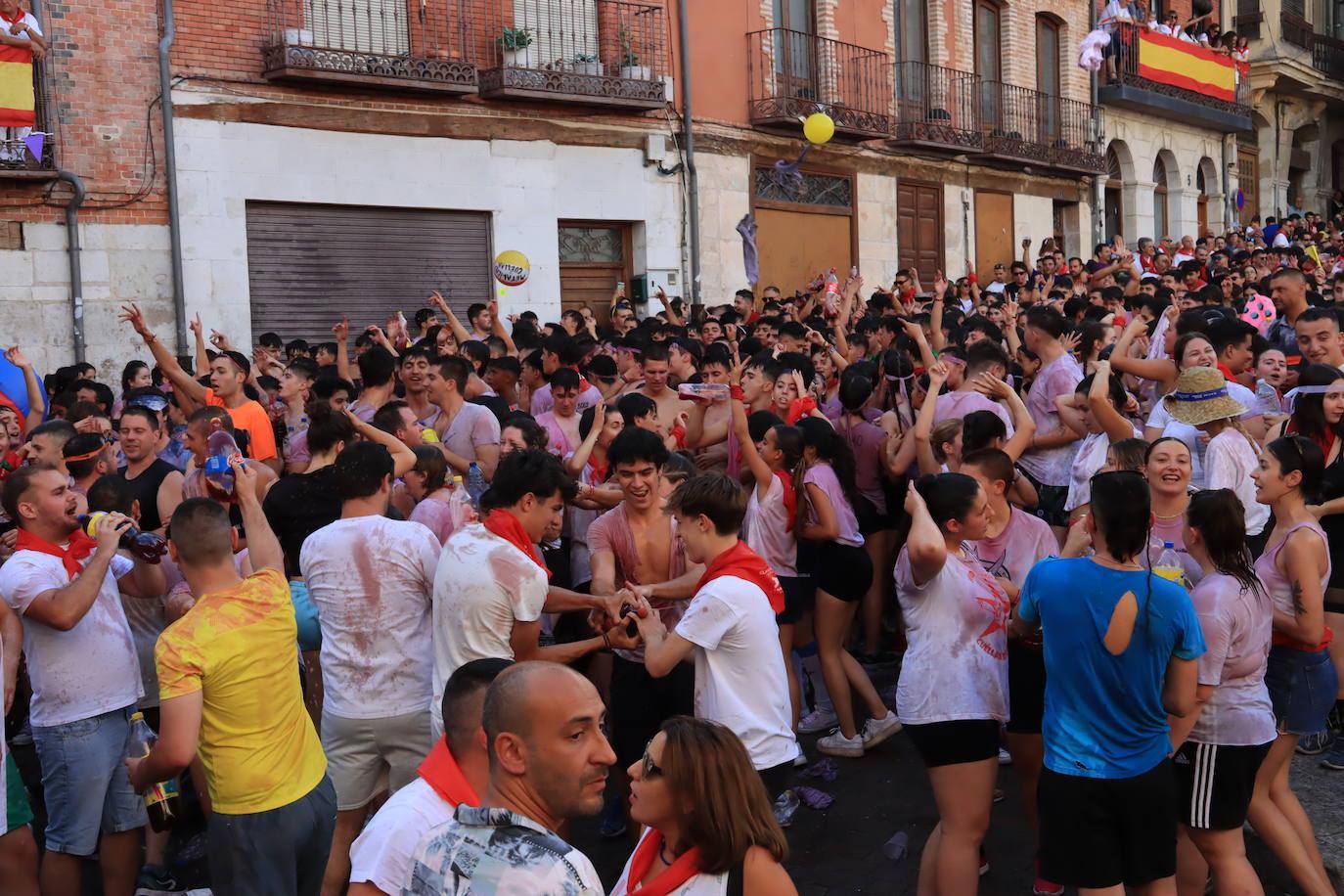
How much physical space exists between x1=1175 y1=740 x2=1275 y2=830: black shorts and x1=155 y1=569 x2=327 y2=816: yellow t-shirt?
277 cm

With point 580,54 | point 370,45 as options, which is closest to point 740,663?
point 370,45

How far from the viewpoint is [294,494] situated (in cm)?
548

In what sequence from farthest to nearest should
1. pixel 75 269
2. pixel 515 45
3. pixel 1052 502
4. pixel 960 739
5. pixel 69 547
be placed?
pixel 515 45
pixel 75 269
pixel 1052 502
pixel 69 547
pixel 960 739

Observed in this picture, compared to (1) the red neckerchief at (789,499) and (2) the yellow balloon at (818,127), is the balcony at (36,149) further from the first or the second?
(1) the red neckerchief at (789,499)

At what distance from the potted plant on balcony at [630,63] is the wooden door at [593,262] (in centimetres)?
189

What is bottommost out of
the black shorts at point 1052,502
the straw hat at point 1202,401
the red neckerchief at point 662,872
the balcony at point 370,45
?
the red neckerchief at point 662,872

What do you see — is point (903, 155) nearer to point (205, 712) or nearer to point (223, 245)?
point (223, 245)

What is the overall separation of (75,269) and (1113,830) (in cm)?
1152

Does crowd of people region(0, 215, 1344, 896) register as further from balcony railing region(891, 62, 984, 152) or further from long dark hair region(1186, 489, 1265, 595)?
balcony railing region(891, 62, 984, 152)

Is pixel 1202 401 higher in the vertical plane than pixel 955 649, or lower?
higher

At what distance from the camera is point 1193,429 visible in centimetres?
580

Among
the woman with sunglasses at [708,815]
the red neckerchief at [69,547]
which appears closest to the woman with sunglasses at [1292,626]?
the woman with sunglasses at [708,815]

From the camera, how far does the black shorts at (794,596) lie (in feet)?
19.6

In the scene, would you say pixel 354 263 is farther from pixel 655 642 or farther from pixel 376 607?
pixel 655 642
